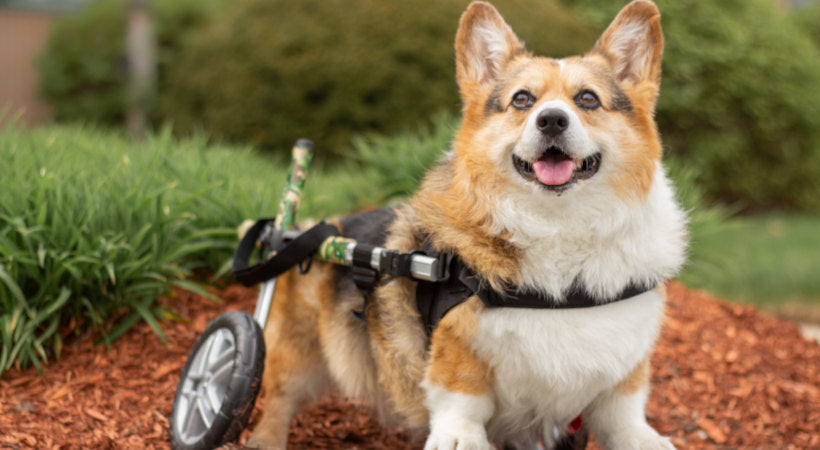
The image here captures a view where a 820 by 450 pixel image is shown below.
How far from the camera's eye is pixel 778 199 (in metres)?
11.1

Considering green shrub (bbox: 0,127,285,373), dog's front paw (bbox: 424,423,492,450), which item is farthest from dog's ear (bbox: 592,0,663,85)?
green shrub (bbox: 0,127,285,373)

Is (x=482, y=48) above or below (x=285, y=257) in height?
above

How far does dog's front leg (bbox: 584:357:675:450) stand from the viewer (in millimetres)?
2504

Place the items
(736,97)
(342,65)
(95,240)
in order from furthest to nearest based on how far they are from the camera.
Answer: (736,97), (342,65), (95,240)

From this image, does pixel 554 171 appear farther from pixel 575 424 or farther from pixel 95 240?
pixel 95 240

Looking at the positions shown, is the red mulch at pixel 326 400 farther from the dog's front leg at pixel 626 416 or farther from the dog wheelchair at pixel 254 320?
the dog's front leg at pixel 626 416

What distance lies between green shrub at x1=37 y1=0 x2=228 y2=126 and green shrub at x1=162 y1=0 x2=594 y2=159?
374cm

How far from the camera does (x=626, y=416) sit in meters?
2.55

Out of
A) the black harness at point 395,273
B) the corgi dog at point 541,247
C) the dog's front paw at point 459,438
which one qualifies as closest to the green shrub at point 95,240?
the black harness at point 395,273

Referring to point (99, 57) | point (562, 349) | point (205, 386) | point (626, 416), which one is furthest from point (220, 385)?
point (99, 57)

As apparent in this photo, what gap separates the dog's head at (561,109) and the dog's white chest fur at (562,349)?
37cm

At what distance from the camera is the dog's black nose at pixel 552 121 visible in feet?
7.58

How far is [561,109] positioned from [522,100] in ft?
0.87

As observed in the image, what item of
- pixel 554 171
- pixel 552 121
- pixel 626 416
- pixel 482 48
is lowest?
pixel 626 416
